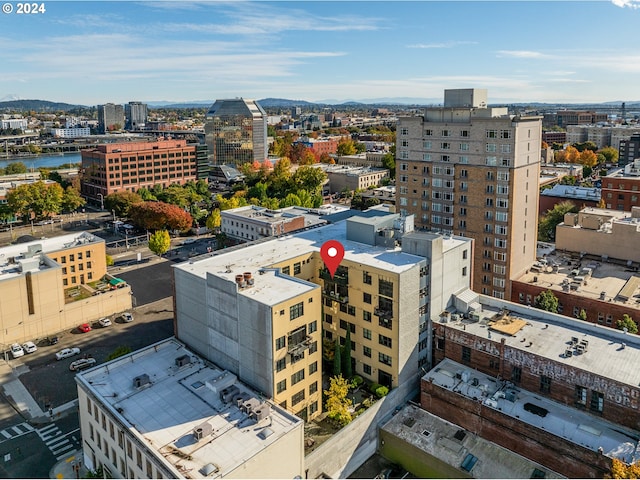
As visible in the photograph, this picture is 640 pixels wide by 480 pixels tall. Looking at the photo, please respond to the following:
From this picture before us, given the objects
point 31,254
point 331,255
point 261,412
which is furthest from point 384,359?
point 31,254

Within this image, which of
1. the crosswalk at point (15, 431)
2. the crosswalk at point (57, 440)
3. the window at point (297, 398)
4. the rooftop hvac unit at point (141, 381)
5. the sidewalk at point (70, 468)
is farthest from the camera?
the crosswalk at point (15, 431)

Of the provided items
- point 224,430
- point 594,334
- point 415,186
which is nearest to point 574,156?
point 415,186

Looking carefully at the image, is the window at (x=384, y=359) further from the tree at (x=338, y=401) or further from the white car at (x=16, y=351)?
the white car at (x=16, y=351)

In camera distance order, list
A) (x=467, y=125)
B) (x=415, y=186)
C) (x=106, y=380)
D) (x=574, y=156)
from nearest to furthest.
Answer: (x=106, y=380), (x=467, y=125), (x=415, y=186), (x=574, y=156)

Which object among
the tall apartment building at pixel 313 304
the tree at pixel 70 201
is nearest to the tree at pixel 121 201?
the tree at pixel 70 201

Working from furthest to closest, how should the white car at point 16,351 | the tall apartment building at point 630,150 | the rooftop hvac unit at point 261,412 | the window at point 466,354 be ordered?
the tall apartment building at point 630,150 < the white car at point 16,351 < the window at point 466,354 < the rooftop hvac unit at point 261,412

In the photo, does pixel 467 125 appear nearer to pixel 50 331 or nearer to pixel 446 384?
pixel 446 384
